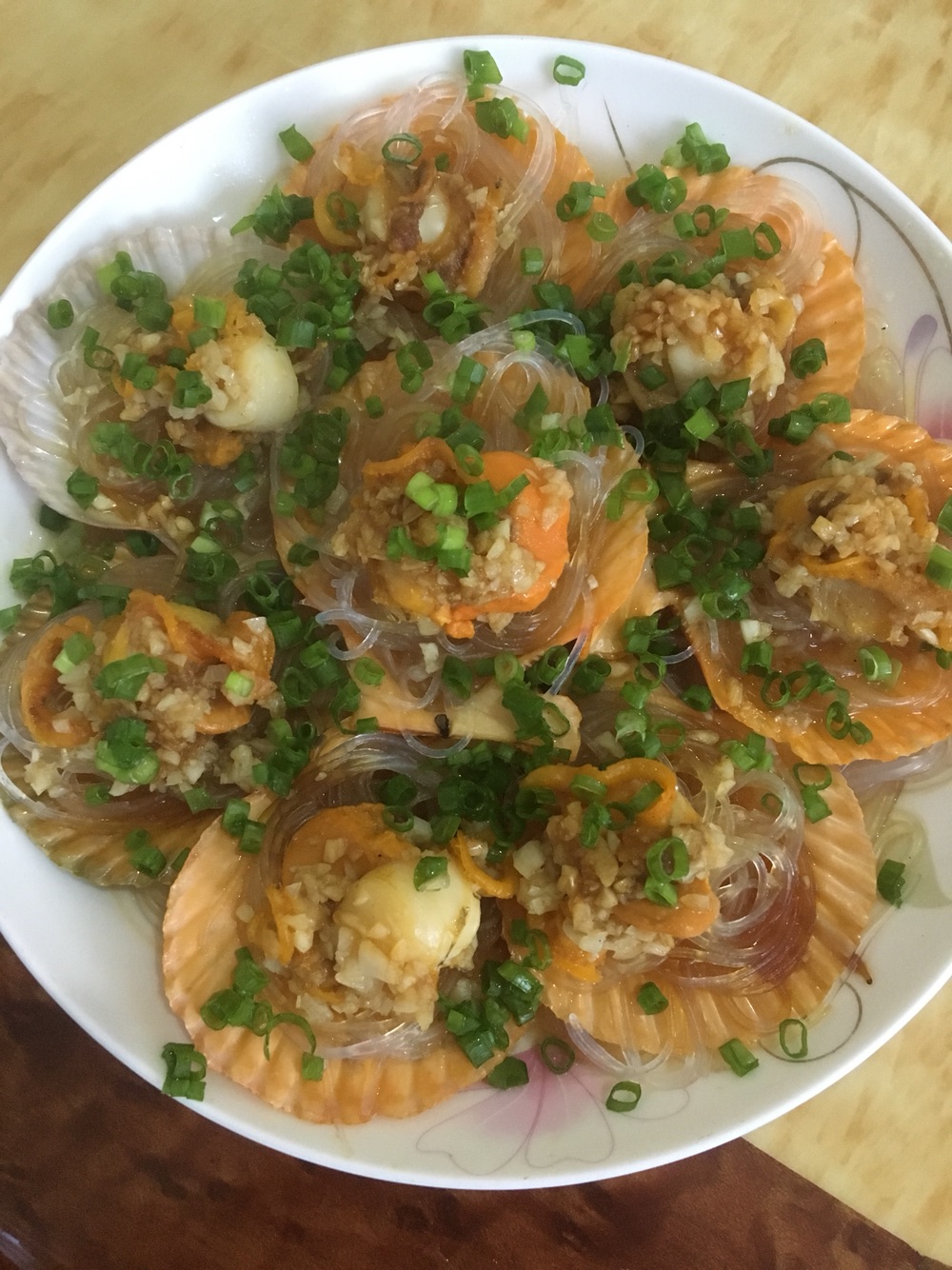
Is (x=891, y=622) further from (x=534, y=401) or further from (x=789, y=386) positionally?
(x=534, y=401)

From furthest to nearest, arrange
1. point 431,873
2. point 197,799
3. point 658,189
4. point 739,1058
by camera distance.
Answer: point 658,189 → point 197,799 → point 739,1058 → point 431,873

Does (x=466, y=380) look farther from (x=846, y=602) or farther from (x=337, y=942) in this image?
(x=337, y=942)

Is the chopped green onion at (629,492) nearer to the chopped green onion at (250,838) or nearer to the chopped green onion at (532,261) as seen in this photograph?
the chopped green onion at (532,261)

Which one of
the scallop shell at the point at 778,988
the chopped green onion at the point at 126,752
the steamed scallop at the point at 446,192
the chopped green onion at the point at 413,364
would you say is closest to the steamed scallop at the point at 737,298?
the steamed scallop at the point at 446,192

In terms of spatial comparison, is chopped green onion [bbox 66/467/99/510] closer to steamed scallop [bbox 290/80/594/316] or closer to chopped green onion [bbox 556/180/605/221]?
steamed scallop [bbox 290/80/594/316]

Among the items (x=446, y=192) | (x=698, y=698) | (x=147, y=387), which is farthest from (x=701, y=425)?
(x=147, y=387)
